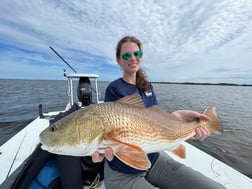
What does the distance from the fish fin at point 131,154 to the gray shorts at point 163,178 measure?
695mm

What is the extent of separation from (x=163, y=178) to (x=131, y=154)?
41.6 inches

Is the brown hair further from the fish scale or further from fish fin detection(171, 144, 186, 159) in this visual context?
fish fin detection(171, 144, 186, 159)

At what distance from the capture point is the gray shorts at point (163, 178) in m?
2.07

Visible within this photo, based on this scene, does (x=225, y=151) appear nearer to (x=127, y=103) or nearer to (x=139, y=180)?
(x=139, y=180)

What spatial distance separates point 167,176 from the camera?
2291 mm

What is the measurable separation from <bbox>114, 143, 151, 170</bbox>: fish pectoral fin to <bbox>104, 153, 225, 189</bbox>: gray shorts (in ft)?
2.27

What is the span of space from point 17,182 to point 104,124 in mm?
1565

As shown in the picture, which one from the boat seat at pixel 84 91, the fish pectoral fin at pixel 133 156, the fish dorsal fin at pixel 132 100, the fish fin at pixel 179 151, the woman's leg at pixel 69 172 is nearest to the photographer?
the fish pectoral fin at pixel 133 156

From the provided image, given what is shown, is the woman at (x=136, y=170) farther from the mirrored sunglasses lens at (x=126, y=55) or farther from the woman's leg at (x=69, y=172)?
the woman's leg at (x=69, y=172)

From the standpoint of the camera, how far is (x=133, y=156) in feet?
5.12

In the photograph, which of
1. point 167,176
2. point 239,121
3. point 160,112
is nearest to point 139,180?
point 167,176

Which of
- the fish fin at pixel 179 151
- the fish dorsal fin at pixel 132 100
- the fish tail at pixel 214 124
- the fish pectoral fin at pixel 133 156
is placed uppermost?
the fish dorsal fin at pixel 132 100

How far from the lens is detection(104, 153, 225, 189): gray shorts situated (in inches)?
81.4

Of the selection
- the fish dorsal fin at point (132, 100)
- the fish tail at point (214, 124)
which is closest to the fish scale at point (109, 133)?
the fish dorsal fin at point (132, 100)
